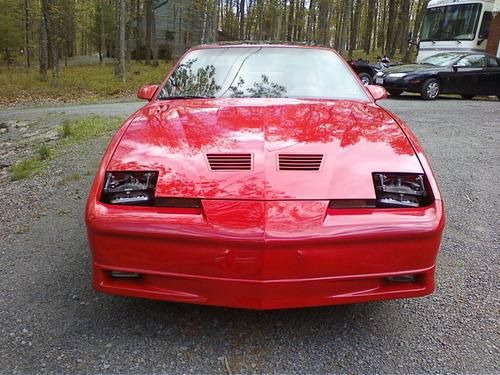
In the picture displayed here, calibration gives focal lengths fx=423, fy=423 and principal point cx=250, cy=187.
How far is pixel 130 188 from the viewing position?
1.94m

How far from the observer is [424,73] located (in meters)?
11.7

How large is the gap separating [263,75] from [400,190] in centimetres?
161

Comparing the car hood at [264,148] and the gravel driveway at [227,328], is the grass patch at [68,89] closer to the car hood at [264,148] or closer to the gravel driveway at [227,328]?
the gravel driveway at [227,328]

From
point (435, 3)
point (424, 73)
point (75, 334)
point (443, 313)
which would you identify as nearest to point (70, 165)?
point (75, 334)

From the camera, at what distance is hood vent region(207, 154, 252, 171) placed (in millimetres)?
1993

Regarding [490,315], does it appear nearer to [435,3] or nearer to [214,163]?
[214,163]

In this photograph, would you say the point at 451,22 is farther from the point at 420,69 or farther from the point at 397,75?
the point at 397,75

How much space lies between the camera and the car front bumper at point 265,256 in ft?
5.73

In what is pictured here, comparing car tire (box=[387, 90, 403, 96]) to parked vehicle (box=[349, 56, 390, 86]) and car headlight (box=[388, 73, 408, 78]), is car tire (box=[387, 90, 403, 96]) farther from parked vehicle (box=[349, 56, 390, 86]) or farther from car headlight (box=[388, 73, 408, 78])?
parked vehicle (box=[349, 56, 390, 86])

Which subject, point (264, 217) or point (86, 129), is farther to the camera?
point (86, 129)

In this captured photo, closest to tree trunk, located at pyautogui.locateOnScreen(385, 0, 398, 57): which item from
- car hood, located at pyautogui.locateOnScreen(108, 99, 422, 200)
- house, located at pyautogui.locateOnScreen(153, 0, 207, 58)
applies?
house, located at pyautogui.locateOnScreen(153, 0, 207, 58)

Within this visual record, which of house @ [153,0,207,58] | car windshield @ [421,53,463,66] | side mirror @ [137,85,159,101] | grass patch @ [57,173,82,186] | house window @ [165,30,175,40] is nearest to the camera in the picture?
side mirror @ [137,85,159,101]

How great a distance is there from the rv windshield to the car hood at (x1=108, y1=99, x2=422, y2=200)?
1439 cm

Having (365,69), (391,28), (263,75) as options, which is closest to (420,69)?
(365,69)
